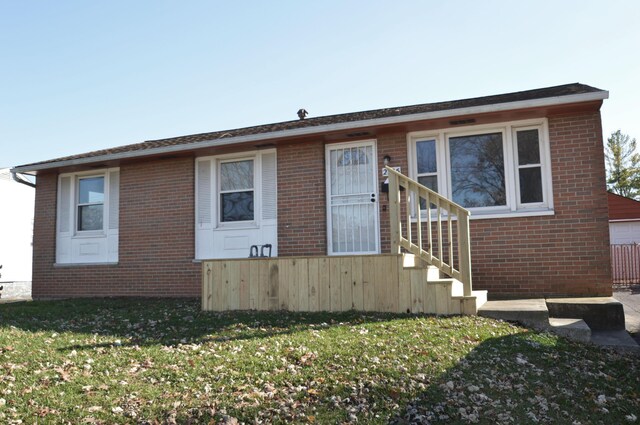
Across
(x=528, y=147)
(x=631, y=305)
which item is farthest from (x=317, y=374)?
(x=631, y=305)

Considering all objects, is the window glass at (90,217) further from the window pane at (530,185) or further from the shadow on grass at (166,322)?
the window pane at (530,185)

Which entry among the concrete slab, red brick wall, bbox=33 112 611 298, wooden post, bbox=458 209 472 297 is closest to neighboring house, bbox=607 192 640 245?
red brick wall, bbox=33 112 611 298

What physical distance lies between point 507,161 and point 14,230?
19.0 m

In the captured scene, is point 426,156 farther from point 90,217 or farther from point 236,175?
point 90,217

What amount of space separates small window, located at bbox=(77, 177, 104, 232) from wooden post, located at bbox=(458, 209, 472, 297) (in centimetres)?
788

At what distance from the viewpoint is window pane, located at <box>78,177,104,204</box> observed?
35.7 feet

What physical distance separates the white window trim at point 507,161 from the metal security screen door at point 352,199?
807mm

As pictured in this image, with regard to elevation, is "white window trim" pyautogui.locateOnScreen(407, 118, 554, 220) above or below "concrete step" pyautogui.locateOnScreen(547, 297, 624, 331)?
above

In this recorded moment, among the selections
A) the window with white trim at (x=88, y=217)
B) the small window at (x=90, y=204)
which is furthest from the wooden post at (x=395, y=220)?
the small window at (x=90, y=204)

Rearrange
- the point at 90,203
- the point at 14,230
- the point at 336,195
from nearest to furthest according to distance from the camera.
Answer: the point at 336,195, the point at 90,203, the point at 14,230

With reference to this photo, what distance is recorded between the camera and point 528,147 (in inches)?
318

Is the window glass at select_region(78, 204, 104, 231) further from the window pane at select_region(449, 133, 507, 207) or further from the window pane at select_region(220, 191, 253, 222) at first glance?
the window pane at select_region(449, 133, 507, 207)

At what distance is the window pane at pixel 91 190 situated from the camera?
35.7 feet

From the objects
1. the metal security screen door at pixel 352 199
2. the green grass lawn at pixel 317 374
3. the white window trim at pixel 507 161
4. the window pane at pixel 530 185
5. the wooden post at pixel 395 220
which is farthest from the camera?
the metal security screen door at pixel 352 199
